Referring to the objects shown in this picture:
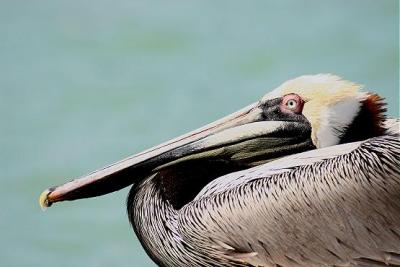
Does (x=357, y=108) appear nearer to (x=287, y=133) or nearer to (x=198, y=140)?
(x=287, y=133)

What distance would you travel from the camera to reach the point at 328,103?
594cm

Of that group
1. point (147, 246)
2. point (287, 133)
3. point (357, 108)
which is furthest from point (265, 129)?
point (147, 246)

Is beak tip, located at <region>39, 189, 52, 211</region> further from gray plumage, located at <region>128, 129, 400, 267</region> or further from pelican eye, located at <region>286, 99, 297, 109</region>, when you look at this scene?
pelican eye, located at <region>286, 99, 297, 109</region>

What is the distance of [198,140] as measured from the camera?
19.5 feet

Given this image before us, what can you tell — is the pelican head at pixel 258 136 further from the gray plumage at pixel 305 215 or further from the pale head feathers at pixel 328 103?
the gray plumage at pixel 305 215

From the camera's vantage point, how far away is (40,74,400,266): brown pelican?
17.8ft

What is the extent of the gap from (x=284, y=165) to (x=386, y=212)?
0.58 metres

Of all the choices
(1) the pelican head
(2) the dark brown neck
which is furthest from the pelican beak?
(2) the dark brown neck

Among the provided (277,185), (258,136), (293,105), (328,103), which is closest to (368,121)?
(328,103)

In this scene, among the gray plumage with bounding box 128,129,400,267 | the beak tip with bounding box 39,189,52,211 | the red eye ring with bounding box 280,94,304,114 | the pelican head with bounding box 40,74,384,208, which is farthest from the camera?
the red eye ring with bounding box 280,94,304,114

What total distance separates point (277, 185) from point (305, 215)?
0.21 m

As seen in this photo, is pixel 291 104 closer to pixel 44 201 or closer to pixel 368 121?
pixel 368 121

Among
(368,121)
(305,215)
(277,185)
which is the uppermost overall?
(368,121)

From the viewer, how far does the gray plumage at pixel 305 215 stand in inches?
213
